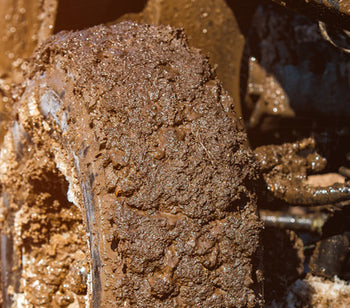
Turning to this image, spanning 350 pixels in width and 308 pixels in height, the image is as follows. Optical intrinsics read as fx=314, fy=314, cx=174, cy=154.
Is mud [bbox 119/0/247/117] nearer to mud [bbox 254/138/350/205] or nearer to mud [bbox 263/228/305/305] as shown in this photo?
mud [bbox 254/138/350/205]

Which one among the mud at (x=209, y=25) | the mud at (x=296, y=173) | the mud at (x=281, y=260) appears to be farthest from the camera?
the mud at (x=209, y=25)

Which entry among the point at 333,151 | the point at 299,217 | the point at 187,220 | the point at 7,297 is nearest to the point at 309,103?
the point at 333,151

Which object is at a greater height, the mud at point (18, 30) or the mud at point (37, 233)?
the mud at point (18, 30)

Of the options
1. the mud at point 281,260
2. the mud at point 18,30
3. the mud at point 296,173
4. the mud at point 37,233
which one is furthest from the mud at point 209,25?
the mud at point 37,233

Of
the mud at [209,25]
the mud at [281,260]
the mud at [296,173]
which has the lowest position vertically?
the mud at [281,260]

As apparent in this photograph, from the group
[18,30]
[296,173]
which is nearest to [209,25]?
[296,173]

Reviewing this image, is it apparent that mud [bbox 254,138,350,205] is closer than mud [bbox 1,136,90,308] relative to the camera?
No

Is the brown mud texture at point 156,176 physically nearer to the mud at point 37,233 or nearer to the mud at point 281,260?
the mud at point 37,233

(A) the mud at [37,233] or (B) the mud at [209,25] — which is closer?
(A) the mud at [37,233]

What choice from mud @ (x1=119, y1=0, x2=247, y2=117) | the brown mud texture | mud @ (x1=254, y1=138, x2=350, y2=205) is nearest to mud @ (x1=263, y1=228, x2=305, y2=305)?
mud @ (x1=254, y1=138, x2=350, y2=205)
